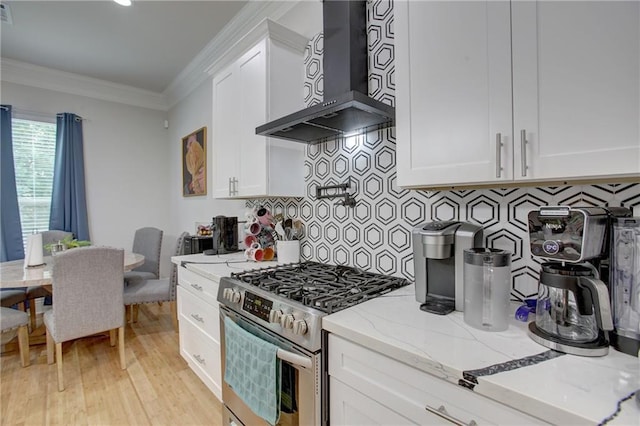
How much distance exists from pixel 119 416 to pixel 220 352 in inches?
31.6

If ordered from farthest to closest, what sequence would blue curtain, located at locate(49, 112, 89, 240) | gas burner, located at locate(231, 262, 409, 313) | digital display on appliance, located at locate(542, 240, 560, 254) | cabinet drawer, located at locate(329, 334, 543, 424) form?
blue curtain, located at locate(49, 112, 89, 240) → gas burner, located at locate(231, 262, 409, 313) → digital display on appliance, located at locate(542, 240, 560, 254) → cabinet drawer, located at locate(329, 334, 543, 424)

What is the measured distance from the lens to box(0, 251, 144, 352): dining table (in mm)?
2141

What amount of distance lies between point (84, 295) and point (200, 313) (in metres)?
0.97

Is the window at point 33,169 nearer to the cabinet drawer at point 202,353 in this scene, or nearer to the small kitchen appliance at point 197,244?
the small kitchen appliance at point 197,244

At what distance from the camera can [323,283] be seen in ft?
4.76

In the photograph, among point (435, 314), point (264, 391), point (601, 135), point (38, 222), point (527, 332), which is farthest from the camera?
point (38, 222)

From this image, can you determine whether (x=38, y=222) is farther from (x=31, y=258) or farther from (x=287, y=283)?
(x=287, y=283)

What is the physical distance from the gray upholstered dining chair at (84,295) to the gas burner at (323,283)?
128 cm

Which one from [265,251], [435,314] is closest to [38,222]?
[265,251]

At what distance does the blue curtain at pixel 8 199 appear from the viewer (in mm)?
3375

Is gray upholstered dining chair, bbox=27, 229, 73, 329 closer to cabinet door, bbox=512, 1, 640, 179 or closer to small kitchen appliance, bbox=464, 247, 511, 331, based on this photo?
small kitchen appliance, bbox=464, 247, 511, 331

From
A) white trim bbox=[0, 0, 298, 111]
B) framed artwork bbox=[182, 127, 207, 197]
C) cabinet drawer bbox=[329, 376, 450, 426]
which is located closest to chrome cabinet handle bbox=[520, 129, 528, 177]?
cabinet drawer bbox=[329, 376, 450, 426]

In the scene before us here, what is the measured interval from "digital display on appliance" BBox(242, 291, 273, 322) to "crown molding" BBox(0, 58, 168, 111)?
4209 millimetres

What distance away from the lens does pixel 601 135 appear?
774 millimetres
